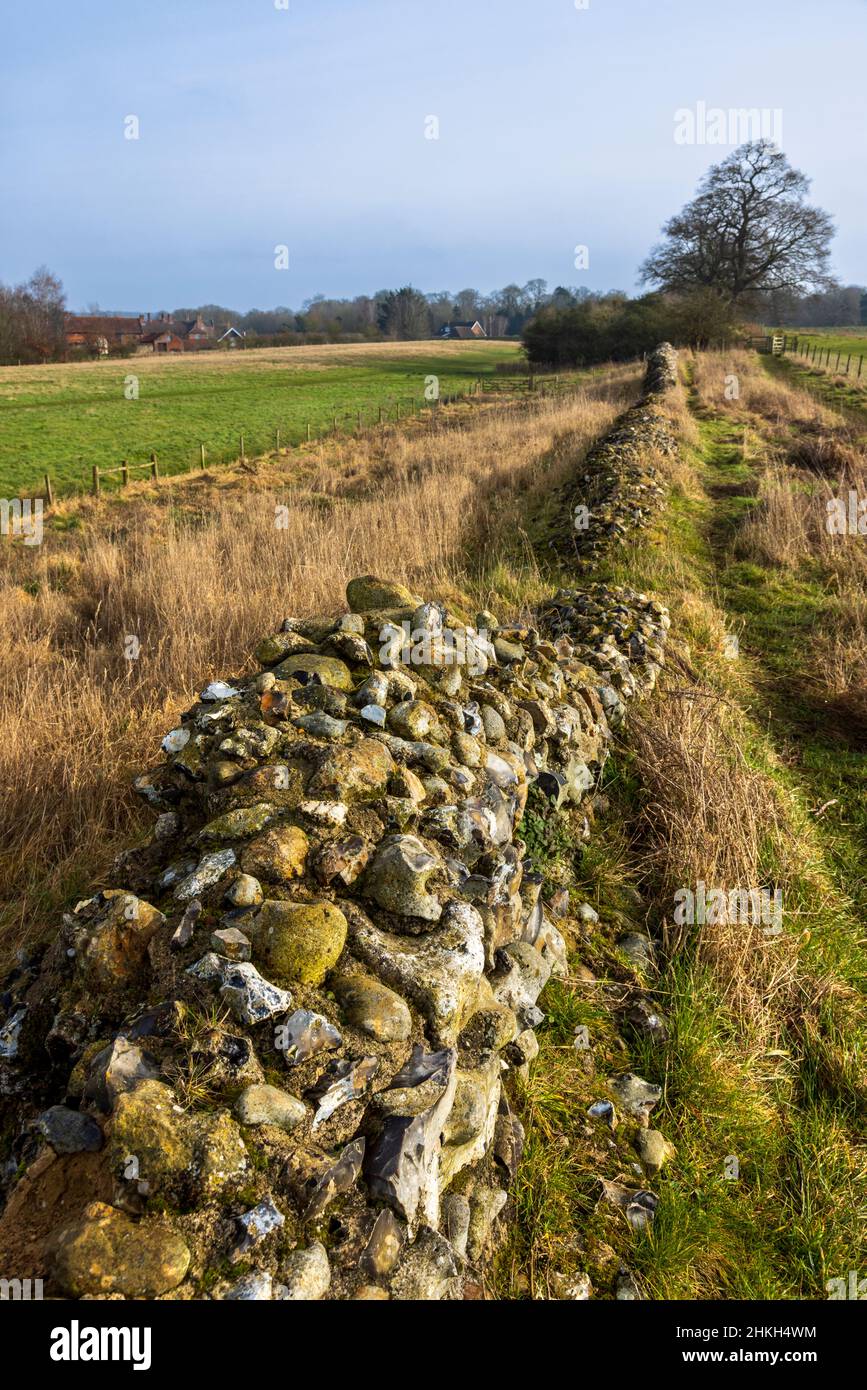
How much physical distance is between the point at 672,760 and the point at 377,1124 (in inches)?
122

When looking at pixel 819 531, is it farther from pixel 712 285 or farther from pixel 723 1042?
pixel 712 285

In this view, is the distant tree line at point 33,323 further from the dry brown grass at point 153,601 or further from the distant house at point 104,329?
the dry brown grass at point 153,601

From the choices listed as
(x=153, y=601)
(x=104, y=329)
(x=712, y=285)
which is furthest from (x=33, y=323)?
(x=153, y=601)

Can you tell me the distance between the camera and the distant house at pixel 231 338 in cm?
9544

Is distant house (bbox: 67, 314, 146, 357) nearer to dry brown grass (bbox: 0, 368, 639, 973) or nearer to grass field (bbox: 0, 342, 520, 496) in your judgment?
grass field (bbox: 0, 342, 520, 496)

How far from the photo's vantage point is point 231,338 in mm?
99875

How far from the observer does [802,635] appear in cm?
751

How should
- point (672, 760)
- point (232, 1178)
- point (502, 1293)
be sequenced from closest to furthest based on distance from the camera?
point (232, 1178)
point (502, 1293)
point (672, 760)

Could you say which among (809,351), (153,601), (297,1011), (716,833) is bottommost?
(716,833)

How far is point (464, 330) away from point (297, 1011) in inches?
4826

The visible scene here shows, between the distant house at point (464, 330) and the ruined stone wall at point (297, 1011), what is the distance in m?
118

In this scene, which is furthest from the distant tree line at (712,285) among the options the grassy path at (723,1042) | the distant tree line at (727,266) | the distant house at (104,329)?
the grassy path at (723,1042)

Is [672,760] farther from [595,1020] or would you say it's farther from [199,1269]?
[199,1269]
